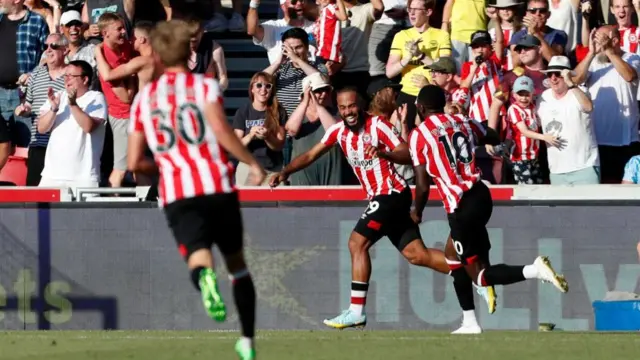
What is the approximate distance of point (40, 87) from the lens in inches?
599

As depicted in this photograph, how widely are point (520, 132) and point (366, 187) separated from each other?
2.40 meters

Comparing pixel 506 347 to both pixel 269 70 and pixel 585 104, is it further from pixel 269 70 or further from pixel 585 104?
pixel 269 70

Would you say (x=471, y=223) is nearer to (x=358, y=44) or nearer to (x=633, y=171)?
(x=633, y=171)

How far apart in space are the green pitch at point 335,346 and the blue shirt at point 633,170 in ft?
10.0

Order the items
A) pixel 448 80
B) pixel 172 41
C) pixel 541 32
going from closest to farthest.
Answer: pixel 172 41 < pixel 448 80 < pixel 541 32

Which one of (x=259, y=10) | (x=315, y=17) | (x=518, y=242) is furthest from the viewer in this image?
(x=259, y=10)

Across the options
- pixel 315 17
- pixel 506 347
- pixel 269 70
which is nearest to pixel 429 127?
pixel 506 347

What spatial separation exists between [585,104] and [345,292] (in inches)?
117

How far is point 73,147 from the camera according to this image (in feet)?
47.4

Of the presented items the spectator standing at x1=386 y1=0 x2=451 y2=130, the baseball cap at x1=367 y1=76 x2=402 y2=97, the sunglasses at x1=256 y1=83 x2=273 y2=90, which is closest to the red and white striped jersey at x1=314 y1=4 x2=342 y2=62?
the baseball cap at x1=367 y1=76 x2=402 y2=97

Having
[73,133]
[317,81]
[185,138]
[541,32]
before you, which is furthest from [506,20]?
[185,138]

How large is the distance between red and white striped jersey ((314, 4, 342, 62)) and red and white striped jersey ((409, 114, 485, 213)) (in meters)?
4.02

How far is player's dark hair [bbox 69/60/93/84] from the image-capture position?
572 inches

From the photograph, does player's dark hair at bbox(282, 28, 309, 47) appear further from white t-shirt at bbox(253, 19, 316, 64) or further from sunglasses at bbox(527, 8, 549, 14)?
sunglasses at bbox(527, 8, 549, 14)
